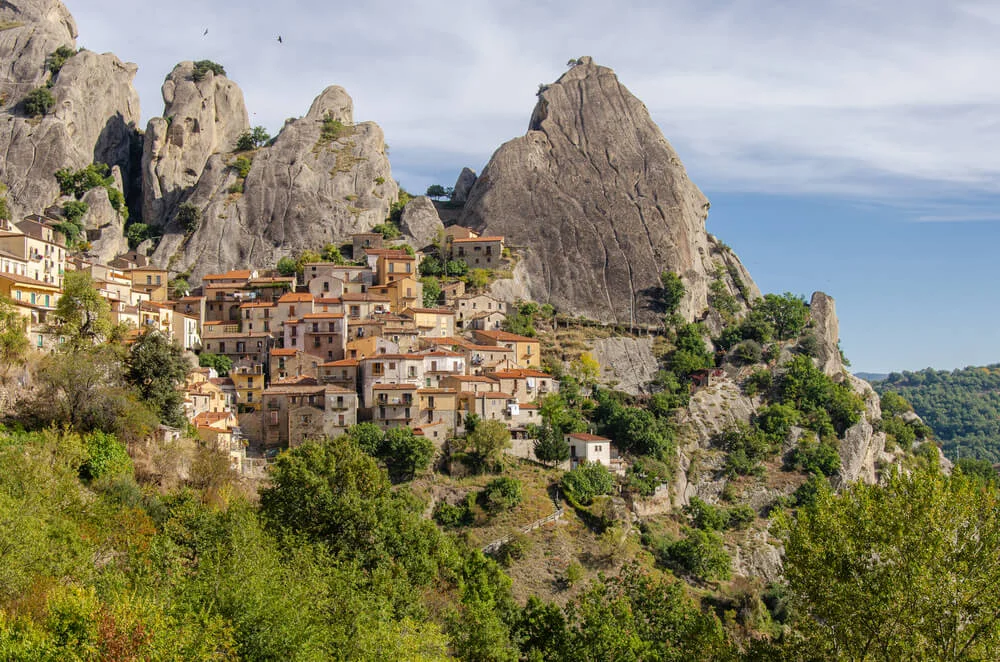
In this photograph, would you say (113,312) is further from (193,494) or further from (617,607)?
(617,607)

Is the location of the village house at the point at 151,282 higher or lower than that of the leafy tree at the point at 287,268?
lower

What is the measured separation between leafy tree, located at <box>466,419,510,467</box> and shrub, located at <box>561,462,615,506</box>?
4937mm

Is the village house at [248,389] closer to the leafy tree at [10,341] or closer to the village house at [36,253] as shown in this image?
the village house at [36,253]

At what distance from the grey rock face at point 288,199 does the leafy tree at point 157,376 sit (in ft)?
122

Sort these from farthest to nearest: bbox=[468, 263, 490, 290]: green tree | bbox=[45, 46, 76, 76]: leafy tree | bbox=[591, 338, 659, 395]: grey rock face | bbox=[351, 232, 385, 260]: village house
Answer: bbox=[45, 46, 76, 76]: leafy tree < bbox=[351, 232, 385, 260]: village house < bbox=[468, 263, 490, 290]: green tree < bbox=[591, 338, 659, 395]: grey rock face

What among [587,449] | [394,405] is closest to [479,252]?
[587,449]

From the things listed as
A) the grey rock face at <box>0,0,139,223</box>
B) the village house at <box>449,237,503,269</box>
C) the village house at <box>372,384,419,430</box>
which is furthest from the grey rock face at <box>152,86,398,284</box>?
the village house at <box>372,384,419,430</box>

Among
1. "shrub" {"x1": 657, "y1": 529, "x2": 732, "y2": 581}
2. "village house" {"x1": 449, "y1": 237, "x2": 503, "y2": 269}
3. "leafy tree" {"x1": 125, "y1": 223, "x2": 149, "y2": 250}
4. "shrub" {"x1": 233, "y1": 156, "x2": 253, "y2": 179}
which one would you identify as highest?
"shrub" {"x1": 233, "y1": 156, "x2": 253, "y2": 179}

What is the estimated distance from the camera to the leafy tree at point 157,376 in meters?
49.2

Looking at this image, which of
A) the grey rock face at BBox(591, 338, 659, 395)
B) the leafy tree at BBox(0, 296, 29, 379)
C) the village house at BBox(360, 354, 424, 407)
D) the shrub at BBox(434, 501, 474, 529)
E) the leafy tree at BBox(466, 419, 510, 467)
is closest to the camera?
the leafy tree at BBox(0, 296, 29, 379)

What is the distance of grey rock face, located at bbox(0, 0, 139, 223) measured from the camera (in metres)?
91.4

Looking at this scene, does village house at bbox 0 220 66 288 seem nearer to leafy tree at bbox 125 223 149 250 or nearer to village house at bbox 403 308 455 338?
village house at bbox 403 308 455 338

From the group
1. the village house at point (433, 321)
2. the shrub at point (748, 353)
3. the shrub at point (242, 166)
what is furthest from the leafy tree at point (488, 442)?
the shrub at point (242, 166)

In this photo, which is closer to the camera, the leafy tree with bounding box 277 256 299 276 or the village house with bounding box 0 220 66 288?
the village house with bounding box 0 220 66 288
